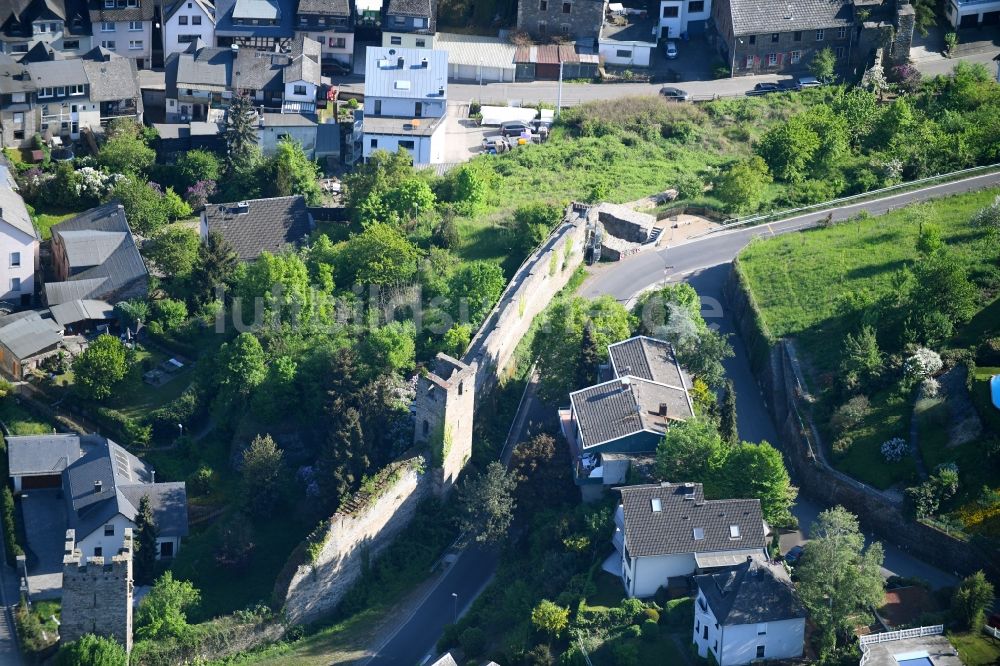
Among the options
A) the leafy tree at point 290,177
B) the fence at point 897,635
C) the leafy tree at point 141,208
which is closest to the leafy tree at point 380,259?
the leafy tree at point 290,177

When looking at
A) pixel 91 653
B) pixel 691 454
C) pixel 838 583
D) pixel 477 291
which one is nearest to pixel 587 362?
pixel 477 291

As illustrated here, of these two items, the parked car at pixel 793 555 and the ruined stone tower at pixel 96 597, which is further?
the parked car at pixel 793 555

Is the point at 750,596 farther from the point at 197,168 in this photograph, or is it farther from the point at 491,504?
the point at 197,168

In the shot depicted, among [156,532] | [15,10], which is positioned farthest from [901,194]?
[15,10]

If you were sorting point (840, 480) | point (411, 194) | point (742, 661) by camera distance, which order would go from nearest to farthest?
point (742, 661)
point (840, 480)
point (411, 194)

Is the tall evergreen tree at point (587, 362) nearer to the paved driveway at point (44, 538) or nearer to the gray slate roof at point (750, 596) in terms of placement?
the gray slate roof at point (750, 596)

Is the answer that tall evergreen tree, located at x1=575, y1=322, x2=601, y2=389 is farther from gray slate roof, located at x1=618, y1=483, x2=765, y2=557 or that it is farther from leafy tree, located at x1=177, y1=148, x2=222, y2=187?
leafy tree, located at x1=177, y1=148, x2=222, y2=187

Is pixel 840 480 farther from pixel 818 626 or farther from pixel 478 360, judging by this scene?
pixel 478 360

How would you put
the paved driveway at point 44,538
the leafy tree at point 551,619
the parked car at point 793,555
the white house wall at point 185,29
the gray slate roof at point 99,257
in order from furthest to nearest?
1. the white house wall at point 185,29
2. the gray slate roof at point 99,257
3. the paved driveway at point 44,538
4. the parked car at point 793,555
5. the leafy tree at point 551,619
